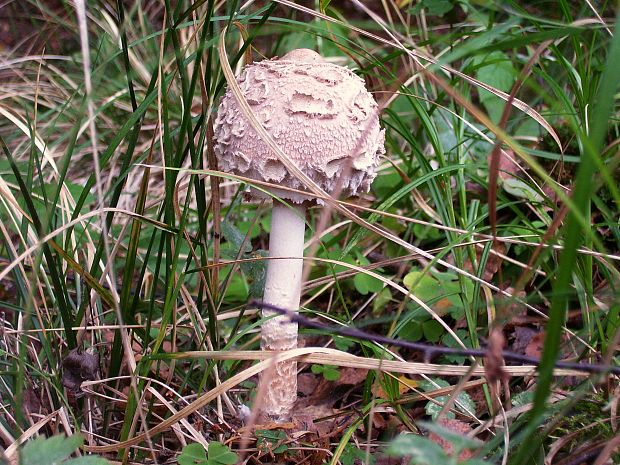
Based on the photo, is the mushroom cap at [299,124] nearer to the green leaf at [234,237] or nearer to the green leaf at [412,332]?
the green leaf at [234,237]

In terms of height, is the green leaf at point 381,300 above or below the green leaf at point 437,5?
below

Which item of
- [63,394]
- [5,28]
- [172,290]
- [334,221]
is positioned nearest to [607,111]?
[172,290]

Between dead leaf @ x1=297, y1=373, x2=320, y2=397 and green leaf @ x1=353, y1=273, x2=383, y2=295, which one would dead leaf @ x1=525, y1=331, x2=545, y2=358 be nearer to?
green leaf @ x1=353, y1=273, x2=383, y2=295

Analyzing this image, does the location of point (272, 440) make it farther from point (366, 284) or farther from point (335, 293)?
point (335, 293)

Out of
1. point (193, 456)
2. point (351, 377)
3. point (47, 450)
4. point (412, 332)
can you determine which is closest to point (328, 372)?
point (351, 377)

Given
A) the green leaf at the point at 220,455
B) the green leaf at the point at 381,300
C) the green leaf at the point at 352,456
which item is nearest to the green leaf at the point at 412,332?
the green leaf at the point at 381,300

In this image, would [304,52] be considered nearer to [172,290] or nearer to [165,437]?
[172,290]
